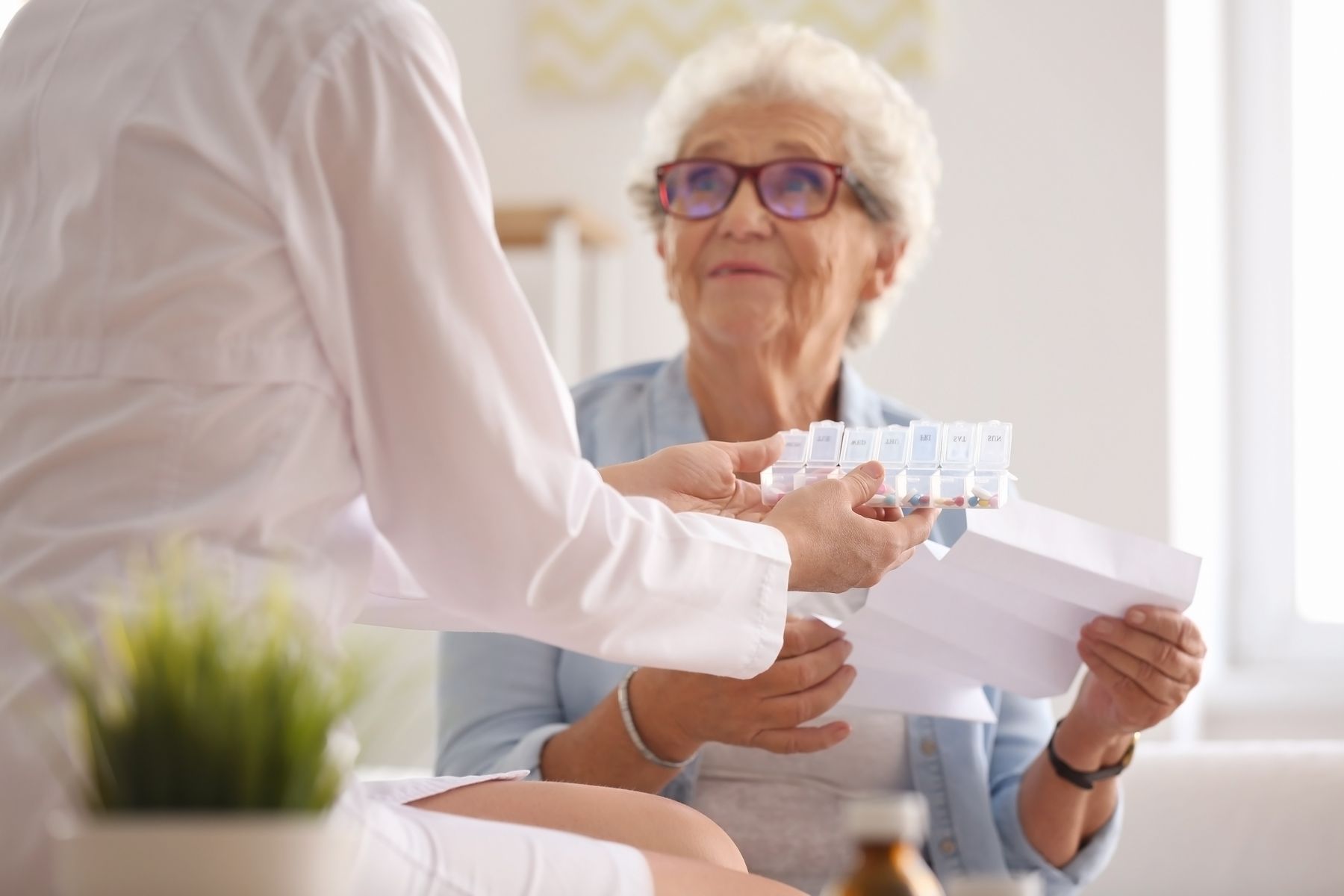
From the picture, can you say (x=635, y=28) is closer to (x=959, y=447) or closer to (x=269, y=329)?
(x=959, y=447)

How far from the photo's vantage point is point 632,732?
169 cm

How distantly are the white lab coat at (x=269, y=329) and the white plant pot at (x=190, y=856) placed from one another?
0.95 ft

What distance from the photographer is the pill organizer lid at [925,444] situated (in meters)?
1.37

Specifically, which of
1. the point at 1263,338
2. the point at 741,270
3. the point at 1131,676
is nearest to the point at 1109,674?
the point at 1131,676

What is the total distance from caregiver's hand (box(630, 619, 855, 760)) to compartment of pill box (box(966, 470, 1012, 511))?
Result: 31cm

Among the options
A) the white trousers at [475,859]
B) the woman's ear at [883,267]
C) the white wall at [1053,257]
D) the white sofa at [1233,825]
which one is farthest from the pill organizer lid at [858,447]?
the white wall at [1053,257]

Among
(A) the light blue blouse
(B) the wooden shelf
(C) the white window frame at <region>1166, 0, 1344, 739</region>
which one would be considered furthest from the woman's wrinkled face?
(C) the white window frame at <region>1166, 0, 1344, 739</region>

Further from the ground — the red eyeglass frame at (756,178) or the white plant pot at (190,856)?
the red eyeglass frame at (756,178)

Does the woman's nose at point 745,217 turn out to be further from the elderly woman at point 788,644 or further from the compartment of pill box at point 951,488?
the compartment of pill box at point 951,488

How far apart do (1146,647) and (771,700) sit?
384mm

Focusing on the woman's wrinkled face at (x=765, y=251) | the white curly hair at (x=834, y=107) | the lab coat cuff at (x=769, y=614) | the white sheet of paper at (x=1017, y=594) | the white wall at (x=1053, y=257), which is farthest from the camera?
the white wall at (x=1053, y=257)

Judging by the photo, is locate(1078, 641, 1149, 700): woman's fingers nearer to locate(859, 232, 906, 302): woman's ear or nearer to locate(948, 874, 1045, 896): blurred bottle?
locate(859, 232, 906, 302): woman's ear

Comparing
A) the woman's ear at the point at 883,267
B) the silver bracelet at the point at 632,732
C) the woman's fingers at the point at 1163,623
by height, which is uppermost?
the woman's ear at the point at 883,267

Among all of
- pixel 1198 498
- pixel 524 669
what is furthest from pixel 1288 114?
pixel 524 669
